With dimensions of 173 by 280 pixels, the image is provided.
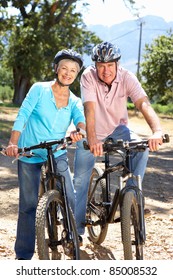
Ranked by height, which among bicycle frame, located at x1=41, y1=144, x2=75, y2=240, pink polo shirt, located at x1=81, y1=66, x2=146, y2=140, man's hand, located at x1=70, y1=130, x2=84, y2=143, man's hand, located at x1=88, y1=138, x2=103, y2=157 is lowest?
bicycle frame, located at x1=41, y1=144, x2=75, y2=240

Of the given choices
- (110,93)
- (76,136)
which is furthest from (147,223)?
(76,136)

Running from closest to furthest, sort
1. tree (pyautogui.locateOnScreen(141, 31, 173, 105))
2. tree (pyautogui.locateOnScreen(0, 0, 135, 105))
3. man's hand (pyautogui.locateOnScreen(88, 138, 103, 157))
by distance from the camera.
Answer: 1. man's hand (pyautogui.locateOnScreen(88, 138, 103, 157))
2. tree (pyautogui.locateOnScreen(0, 0, 135, 105))
3. tree (pyautogui.locateOnScreen(141, 31, 173, 105))

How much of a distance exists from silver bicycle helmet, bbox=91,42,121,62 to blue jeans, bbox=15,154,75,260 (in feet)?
2.88

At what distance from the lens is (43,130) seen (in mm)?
4730

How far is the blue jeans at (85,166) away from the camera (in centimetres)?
495

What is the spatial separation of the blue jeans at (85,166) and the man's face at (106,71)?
50 cm

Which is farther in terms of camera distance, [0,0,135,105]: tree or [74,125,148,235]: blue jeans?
[0,0,135,105]: tree

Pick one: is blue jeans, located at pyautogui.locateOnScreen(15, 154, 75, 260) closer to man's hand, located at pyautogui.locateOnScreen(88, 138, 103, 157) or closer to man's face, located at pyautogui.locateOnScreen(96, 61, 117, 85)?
man's hand, located at pyautogui.locateOnScreen(88, 138, 103, 157)

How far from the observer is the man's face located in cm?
491

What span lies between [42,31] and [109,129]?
3405cm

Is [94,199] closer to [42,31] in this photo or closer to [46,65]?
[42,31]

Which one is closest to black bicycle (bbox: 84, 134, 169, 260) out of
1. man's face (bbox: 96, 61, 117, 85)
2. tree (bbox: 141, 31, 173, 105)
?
man's face (bbox: 96, 61, 117, 85)

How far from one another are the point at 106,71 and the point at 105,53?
17 centimetres
